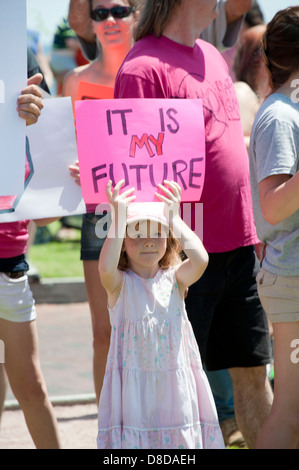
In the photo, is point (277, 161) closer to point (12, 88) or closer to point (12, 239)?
point (12, 88)

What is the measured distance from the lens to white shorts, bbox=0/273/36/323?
3486 mm

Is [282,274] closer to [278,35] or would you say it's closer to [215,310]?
[215,310]

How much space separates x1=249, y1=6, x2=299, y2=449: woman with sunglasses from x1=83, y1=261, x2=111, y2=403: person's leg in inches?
42.4

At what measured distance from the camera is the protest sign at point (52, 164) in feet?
11.6

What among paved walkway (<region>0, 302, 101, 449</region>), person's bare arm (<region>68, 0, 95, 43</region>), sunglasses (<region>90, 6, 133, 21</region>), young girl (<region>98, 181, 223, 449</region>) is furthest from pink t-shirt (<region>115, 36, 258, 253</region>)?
paved walkway (<region>0, 302, 101, 449</region>)

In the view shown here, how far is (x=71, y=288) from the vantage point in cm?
900

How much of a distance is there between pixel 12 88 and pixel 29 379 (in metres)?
1.17

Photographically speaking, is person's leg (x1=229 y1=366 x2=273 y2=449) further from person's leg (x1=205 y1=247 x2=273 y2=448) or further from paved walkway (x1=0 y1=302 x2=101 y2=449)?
paved walkway (x1=0 y1=302 x2=101 y2=449)

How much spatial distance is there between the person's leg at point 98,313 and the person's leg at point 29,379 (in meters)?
→ 0.64

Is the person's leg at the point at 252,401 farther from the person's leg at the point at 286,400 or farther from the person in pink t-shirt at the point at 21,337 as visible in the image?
the person in pink t-shirt at the point at 21,337

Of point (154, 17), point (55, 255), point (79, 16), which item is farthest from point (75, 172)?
point (55, 255)

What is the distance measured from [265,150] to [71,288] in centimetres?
606

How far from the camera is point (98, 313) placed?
4188 millimetres

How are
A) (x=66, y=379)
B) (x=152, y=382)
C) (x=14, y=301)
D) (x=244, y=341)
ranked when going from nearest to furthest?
(x=152, y=382) → (x=14, y=301) → (x=244, y=341) → (x=66, y=379)
